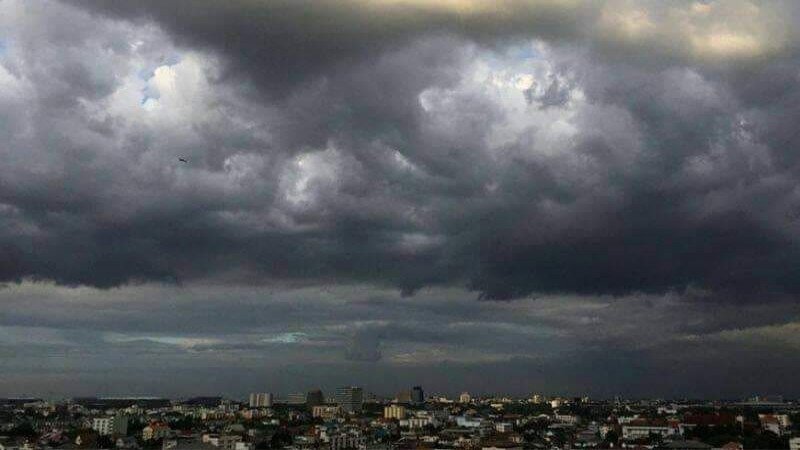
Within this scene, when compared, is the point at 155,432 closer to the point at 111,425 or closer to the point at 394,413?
the point at 111,425

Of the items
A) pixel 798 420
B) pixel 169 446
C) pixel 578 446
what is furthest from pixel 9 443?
pixel 798 420

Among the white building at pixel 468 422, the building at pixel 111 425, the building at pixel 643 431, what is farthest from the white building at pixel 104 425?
the building at pixel 643 431

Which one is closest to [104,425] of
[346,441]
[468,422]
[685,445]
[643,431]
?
[346,441]

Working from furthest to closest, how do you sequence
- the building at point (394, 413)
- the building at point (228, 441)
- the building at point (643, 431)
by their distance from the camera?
the building at point (394, 413) < the building at point (643, 431) < the building at point (228, 441)

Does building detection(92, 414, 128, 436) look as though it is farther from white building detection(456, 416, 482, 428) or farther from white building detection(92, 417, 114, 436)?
white building detection(456, 416, 482, 428)

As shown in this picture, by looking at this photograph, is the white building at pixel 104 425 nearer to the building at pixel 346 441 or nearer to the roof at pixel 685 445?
the building at pixel 346 441

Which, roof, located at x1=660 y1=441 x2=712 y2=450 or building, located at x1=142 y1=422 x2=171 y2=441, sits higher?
roof, located at x1=660 y1=441 x2=712 y2=450

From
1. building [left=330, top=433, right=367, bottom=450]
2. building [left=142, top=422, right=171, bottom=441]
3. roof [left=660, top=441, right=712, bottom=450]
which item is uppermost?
roof [left=660, top=441, right=712, bottom=450]

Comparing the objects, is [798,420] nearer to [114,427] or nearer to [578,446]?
[578,446]

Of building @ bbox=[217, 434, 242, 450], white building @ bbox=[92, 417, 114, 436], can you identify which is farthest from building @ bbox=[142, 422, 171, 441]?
building @ bbox=[217, 434, 242, 450]

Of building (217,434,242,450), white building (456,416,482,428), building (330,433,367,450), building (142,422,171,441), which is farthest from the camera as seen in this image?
white building (456,416,482,428)

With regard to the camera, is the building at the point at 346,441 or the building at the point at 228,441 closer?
the building at the point at 228,441

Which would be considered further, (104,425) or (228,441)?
(104,425)
